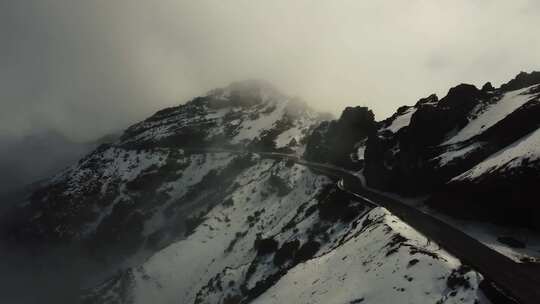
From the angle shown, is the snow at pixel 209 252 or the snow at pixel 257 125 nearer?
the snow at pixel 209 252

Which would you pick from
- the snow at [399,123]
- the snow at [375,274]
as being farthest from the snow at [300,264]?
the snow at [399,123]

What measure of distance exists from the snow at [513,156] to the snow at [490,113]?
27.9ft

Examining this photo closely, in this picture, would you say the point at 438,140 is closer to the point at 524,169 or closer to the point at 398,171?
the point at 398,171

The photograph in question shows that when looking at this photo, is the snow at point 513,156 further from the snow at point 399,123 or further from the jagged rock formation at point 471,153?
the snow at point 399,123

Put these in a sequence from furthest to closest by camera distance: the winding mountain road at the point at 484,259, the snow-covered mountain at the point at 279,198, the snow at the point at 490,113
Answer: the snow at the point at 490,113
the snow-covered mountain at the point at 279,198
the winding mountain road at the point at 484,259

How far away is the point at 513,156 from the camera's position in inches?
1490

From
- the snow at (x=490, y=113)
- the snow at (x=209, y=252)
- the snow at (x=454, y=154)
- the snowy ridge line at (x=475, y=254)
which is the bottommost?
the snow at (x=209, y=252)

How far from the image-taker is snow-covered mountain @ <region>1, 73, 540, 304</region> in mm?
35469

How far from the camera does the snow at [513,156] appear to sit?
117 feet

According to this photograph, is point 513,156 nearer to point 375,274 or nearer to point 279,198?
point 375,274

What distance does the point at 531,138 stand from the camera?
1527 inches

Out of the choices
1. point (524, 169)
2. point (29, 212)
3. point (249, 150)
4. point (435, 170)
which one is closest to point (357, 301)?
point (524, 169)

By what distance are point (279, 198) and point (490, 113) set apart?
4466 centimetres

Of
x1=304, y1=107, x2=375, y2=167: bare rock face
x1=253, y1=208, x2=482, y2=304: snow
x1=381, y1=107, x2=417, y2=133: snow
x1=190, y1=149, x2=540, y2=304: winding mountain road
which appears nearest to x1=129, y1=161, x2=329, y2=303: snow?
x1=304, y1=107, x2=375, y2=167: bare rock face
